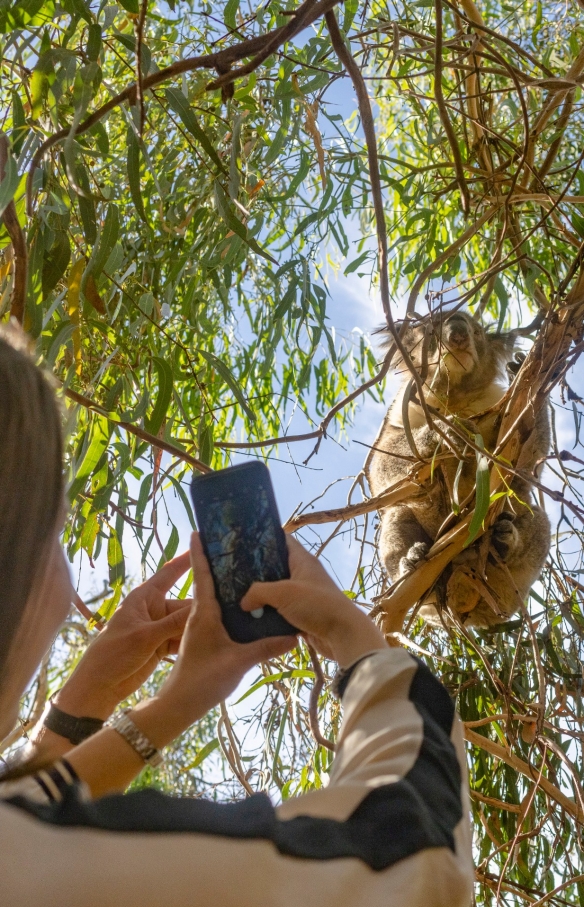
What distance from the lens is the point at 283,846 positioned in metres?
0.55

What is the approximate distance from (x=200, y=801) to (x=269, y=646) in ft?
1.13

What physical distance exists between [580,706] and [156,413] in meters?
1.54

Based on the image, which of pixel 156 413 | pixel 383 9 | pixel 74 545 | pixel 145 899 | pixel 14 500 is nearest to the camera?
pixel 145 899

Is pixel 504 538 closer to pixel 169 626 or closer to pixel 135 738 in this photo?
pixel 169 626

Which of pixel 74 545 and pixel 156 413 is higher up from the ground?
pixel 156 413

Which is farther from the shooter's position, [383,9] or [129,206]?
[383,9]

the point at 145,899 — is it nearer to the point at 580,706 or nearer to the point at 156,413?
the point at 156,413

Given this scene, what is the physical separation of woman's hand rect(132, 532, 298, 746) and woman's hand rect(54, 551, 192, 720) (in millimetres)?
137

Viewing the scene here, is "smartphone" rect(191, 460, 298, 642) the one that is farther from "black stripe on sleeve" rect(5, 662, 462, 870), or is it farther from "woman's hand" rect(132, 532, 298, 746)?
"black stripe on sleeve" rect(5, 662, 462, 870)

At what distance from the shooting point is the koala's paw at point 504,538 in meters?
2.97

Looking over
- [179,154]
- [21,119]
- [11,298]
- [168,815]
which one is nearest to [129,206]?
[179,154]

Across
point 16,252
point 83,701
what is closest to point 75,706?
point 83,701

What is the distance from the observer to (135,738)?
86cm

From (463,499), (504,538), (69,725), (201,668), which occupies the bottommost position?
(69,725)
